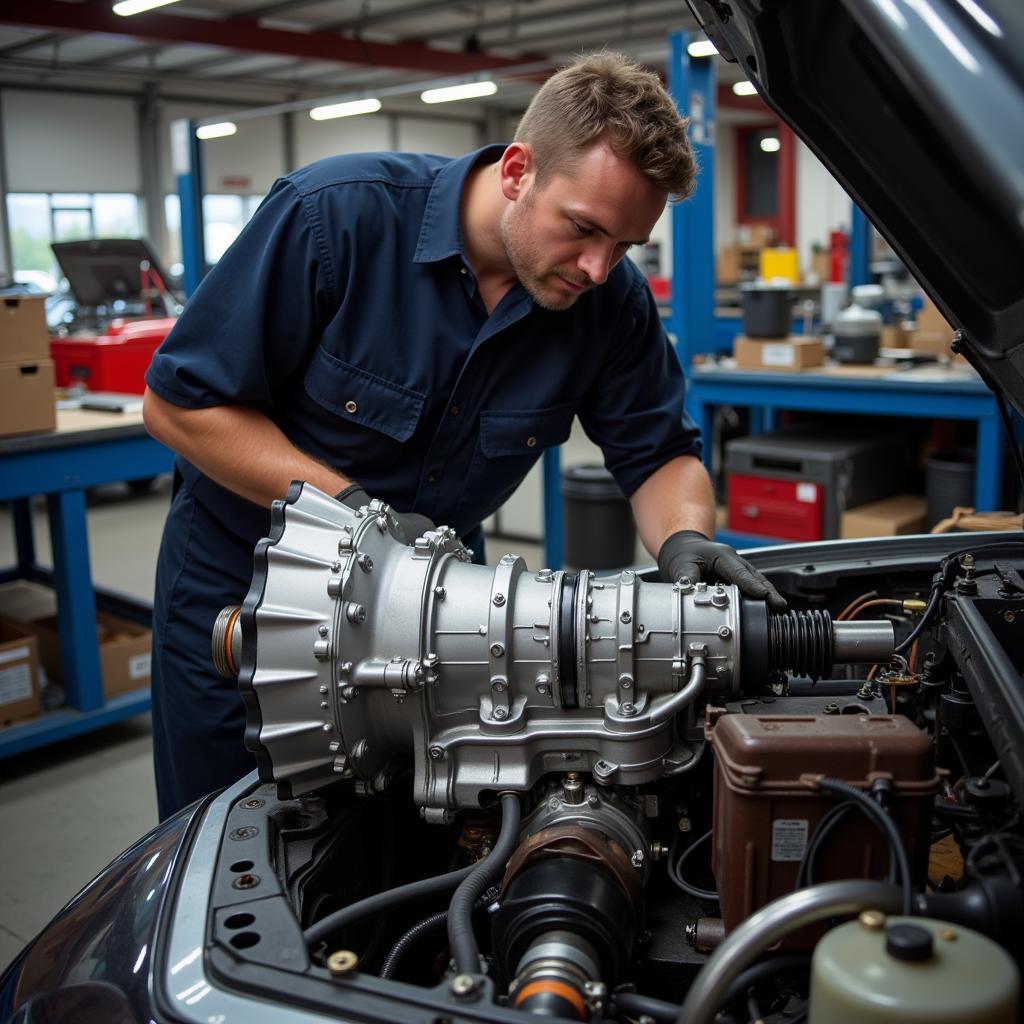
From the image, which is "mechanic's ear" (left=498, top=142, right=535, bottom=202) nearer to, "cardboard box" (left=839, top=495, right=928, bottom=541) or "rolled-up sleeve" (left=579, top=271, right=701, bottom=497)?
"rolled-up sleeve" (left=579, top=271, right=701, bottom=497)

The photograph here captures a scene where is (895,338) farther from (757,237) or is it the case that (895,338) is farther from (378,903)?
(757,237)

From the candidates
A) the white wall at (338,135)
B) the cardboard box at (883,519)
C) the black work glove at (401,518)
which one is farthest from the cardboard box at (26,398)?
the white wall at (338,135)

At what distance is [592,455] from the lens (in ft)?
26.5

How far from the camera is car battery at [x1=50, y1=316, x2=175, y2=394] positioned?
14.0ft

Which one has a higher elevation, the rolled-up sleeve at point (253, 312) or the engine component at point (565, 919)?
the rolled-up sleeve at point (253, 312)

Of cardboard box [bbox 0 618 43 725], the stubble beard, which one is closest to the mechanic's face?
the stubble beard

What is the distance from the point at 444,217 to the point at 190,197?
4.40 meters

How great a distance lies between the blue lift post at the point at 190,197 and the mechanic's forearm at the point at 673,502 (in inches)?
165

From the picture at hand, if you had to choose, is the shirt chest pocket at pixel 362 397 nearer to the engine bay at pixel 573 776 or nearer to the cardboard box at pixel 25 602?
the engine bay at pixel 573 776

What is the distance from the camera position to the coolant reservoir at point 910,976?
0.72 metres

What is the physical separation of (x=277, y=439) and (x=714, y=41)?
82cm

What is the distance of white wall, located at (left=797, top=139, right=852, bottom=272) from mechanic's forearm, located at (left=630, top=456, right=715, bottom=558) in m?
14.0

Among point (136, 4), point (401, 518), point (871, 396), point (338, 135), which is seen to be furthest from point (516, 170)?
point (338, 135)

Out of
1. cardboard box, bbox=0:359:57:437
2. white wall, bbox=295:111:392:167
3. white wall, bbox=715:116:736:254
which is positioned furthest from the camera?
white wall, bbox=715:116:736:254
